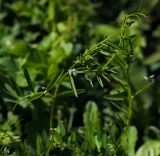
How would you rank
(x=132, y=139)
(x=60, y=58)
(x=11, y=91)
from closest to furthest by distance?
(x=11, y=91) → (x=132, y=139) → (x=60, y=58)

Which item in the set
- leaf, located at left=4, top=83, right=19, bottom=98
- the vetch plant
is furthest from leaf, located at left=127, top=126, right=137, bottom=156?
leaf, located at left=4, top=83, right=19, bottom=98

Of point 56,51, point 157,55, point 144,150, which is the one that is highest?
→ point 56,51

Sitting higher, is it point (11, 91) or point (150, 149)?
point (11, 91)

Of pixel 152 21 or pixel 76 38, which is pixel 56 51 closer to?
pixel 76 38

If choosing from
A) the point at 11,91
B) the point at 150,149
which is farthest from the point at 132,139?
the point at 11,91

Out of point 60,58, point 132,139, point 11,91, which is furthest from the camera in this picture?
point 60,58

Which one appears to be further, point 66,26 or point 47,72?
point 66,26

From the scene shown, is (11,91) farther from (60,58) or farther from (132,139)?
(60,58)

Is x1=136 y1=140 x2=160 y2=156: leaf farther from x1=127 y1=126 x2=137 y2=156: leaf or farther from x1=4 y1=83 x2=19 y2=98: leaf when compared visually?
x1=4 y1=83 x2=19 y2=98: leaf

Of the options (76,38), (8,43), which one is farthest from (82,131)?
(76,38)
